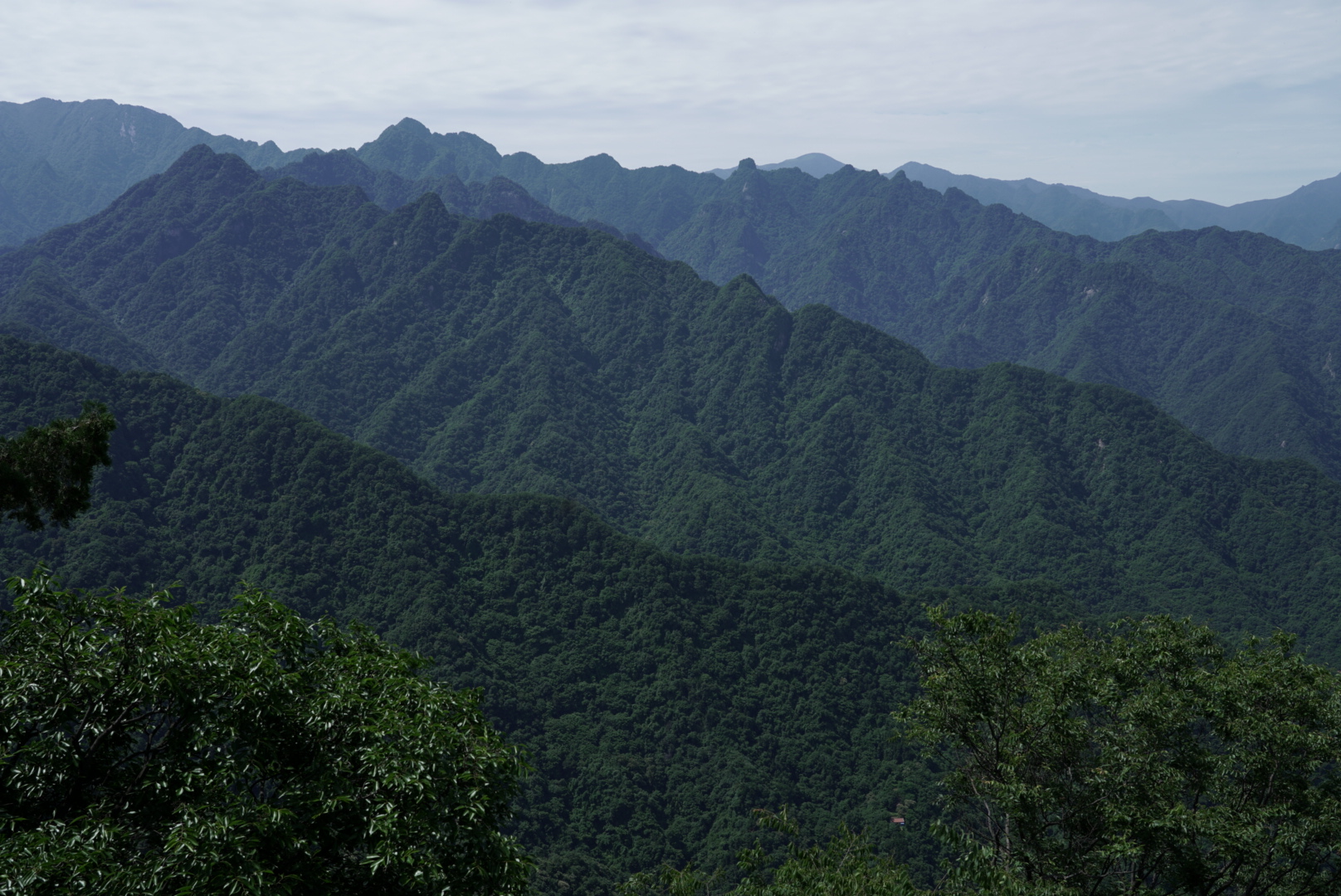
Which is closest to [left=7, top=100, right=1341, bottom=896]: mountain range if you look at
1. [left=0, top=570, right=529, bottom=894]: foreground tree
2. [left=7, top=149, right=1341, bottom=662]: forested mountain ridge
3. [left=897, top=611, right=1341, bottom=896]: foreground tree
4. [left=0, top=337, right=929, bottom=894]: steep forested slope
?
[left=0, top=337, right=929, bottom=894]: steep forested slope

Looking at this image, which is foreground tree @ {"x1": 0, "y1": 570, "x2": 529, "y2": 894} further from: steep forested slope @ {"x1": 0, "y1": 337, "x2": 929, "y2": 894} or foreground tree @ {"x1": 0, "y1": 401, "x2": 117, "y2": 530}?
steep forested slope @ {"x1": 0, "y1": 337, "x2": 929, "y2": 894}

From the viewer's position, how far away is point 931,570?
141 meters

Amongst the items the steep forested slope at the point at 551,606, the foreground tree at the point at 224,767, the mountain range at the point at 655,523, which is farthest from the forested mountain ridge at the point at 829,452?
the foreground tree at the point at 224,767

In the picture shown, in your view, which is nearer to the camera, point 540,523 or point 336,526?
point 336,526

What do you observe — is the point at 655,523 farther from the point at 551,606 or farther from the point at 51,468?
the point at 51,468

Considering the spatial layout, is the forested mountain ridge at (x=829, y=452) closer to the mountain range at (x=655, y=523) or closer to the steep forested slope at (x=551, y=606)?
the mountain range at (x=655, y=523)

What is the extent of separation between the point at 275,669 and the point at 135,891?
391 centimetres

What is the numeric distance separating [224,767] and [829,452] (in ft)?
545

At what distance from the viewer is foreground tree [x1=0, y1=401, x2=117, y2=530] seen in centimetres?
1883

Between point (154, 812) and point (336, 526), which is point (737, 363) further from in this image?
point (154, 812)

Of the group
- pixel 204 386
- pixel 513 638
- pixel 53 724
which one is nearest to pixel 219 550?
pixel 513 638

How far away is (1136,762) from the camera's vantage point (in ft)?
66.1

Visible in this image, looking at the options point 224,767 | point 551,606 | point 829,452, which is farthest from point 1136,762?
point 829,452

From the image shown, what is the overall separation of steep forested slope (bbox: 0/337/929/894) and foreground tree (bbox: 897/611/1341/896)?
53.9 m
